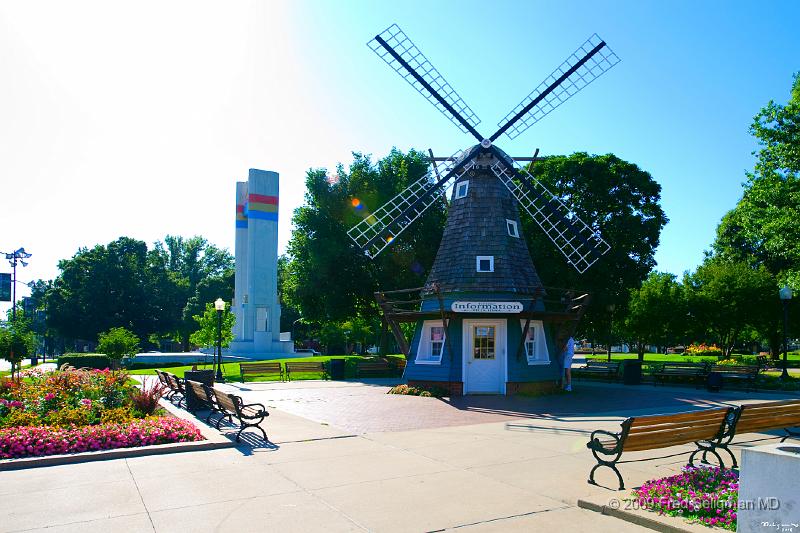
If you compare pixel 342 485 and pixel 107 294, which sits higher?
pixel 107 294

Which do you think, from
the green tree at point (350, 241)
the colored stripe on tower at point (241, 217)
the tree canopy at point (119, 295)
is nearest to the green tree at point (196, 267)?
the tree canopy at point (119, 295)

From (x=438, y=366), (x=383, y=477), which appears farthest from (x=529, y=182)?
(x=383, y=477)

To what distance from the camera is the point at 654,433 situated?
27.2 ft

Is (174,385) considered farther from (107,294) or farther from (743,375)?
(107,294)

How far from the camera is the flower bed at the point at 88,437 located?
390 inches

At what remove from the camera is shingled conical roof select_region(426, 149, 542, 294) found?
22.3 metres

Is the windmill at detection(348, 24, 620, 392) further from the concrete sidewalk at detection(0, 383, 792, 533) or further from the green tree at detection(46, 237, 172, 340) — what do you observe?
the green tree at detection(46, 237, 172, 340)

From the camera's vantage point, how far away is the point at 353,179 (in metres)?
36.4

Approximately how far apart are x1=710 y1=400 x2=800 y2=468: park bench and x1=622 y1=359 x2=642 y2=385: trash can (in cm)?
1660

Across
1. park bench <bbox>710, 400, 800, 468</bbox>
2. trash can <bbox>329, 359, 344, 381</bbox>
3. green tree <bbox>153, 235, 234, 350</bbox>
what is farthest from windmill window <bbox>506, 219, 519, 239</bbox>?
green tree <bbox>153, 235, 234, 350</bbox>

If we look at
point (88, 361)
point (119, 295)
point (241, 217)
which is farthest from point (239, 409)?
point (119, 295)

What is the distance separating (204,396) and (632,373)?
19823 millimetres

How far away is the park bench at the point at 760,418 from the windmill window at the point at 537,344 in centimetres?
1168

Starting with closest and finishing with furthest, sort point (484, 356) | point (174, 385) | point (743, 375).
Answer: point (174, 385) → point (484, 356) → point (743, 375)
